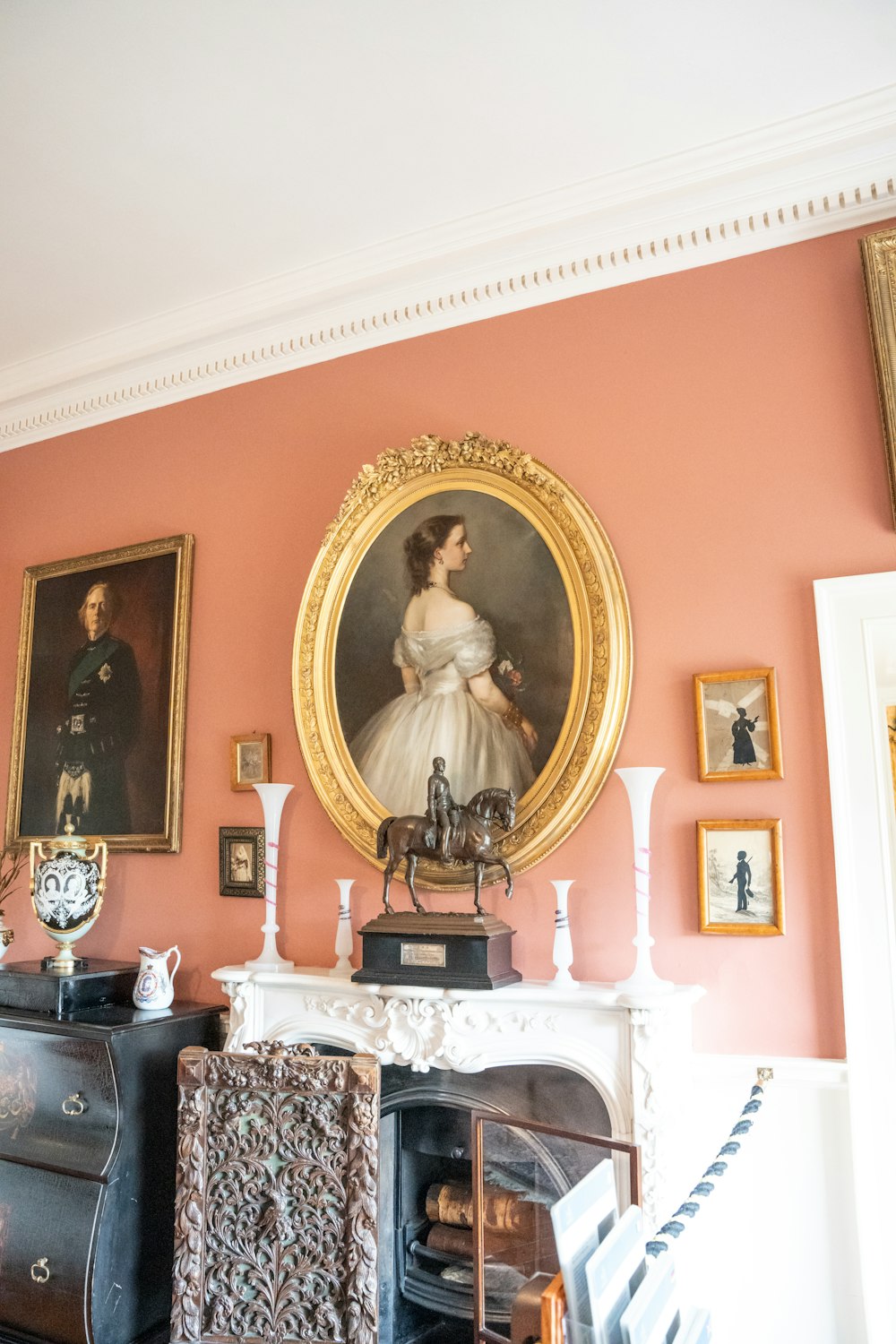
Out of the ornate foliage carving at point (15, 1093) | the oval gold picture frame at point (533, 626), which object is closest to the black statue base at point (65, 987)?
the ornate foliage carving at point (15, 1093)

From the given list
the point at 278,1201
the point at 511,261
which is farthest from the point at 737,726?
the point at 278,1201

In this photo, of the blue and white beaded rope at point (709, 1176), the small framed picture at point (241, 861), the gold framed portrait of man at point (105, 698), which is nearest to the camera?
the blue and white beaded rope at point (709, 1176)

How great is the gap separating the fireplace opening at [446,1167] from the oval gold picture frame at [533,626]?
2.20 feet

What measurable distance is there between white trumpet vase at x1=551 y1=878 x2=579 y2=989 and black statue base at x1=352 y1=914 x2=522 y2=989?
0.49 ft

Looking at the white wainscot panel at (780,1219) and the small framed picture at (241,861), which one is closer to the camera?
the white wainscot panel at (780,1219)

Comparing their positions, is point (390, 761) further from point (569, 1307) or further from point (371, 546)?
point (569, 1307)

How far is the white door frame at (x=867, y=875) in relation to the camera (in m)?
2.72

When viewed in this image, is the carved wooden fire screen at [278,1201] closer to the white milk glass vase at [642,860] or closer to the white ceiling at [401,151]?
the white milk glass vase at [642,860]

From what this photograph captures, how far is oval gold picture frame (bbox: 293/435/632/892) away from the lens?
131 inches

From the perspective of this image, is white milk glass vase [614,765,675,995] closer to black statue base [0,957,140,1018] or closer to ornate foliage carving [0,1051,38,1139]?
black statue base [0,957,140,1018]

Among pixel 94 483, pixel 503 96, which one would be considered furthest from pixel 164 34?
pixel 94 483

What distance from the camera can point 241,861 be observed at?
3.97 meters

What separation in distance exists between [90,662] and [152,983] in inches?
62.2

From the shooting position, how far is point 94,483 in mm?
4812
